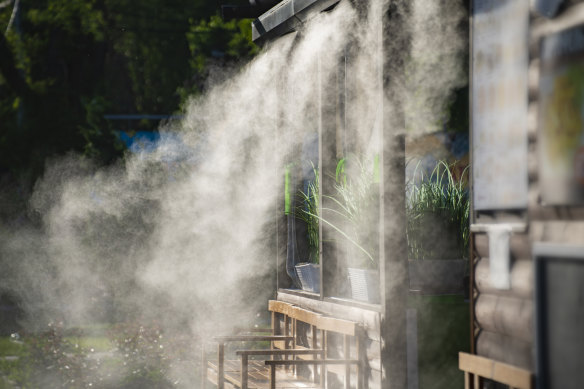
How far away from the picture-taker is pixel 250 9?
7391 mm

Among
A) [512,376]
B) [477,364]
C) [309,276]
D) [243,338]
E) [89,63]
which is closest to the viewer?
[512,376]

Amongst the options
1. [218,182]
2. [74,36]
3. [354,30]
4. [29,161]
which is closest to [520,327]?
[354,30]

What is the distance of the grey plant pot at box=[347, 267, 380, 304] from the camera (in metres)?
4.86

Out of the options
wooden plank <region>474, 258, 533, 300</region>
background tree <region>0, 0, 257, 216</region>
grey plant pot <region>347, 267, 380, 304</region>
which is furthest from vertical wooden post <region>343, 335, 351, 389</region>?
background tree <region>0, 0, 257, 216</region>

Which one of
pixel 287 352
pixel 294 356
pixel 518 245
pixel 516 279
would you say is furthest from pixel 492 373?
pixel 294 356

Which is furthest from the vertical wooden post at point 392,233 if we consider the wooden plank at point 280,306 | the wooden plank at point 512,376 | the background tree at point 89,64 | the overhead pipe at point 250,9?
the background tree at point 89,64

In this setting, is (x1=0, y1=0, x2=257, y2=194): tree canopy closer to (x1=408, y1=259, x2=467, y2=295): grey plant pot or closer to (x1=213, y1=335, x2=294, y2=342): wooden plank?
(x1=213, y1=335, x2=294, y2=342): wooden plank

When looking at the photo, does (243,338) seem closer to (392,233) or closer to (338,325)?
(338,325)

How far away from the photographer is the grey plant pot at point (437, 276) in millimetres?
4766

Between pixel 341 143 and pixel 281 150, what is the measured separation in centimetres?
70

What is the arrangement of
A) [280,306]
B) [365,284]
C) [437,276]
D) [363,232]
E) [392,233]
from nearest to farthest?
[392,233], [437,276], [365,284], [363,232], [280,306]

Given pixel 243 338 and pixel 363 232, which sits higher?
pixel 363 232

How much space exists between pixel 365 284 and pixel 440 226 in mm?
524

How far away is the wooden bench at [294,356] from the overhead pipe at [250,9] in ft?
7.58
